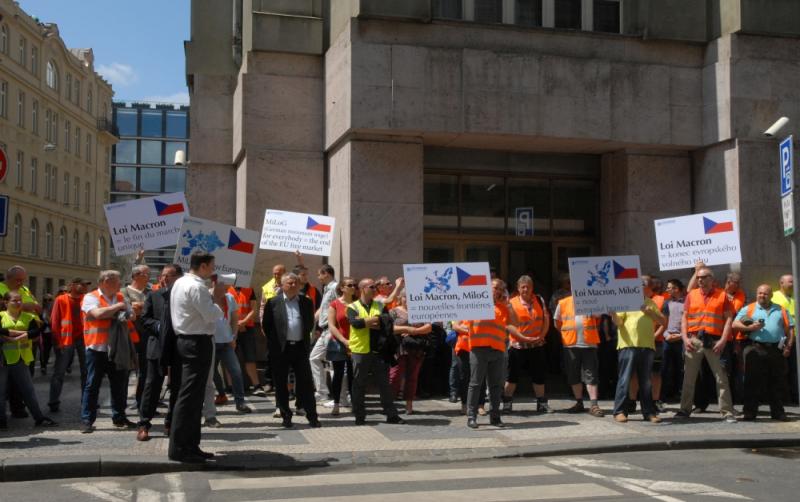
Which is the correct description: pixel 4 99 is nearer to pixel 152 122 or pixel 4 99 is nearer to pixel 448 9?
pixel 448 9

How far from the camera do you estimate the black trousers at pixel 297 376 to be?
10922 millimetres

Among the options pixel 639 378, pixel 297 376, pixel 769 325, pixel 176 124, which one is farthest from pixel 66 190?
pixel 769 325

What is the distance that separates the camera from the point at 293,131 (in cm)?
1585

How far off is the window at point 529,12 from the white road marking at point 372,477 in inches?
364

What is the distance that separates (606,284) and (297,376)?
404cm

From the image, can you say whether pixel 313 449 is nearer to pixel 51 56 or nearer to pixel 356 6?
pixel 356 6

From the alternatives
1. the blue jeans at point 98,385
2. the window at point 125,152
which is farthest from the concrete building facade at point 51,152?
the blue jeans at point 98,385

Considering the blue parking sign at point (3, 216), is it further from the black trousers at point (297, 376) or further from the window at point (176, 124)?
the window at point (176, 124)

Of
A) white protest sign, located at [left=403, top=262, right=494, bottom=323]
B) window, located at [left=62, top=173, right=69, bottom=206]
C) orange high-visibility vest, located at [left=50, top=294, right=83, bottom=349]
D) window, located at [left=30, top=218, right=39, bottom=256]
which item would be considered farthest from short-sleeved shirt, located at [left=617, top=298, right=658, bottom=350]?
window, located at [left=62, top=173, right=69, bottom=206]

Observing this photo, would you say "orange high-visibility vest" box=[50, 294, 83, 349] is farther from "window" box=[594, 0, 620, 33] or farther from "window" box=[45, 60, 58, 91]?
"window" box=[45, 60, 58, 91]

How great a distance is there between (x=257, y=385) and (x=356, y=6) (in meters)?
6.14

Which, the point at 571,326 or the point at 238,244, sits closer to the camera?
the point at 238,244

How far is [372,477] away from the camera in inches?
324

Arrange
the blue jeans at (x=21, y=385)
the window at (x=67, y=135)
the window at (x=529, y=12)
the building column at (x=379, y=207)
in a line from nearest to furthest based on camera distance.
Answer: the blue jeans at (x=21, y=385) → the building column at (x=379, y=207) → the window at (x=529, y=12) → the window at (x=67, y=135)
